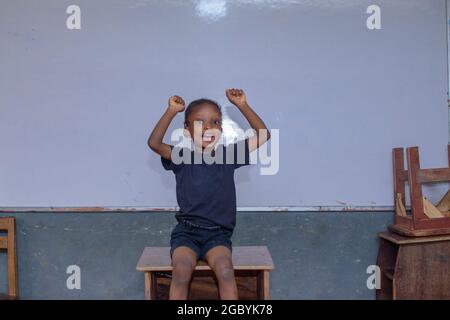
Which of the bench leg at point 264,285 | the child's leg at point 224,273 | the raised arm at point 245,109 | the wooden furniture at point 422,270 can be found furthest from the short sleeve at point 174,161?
the wooden furniture at point 422,270

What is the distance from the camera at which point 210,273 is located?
2.48m

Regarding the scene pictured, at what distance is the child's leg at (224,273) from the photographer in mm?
2061

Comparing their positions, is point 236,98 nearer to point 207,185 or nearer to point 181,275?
point 207,185

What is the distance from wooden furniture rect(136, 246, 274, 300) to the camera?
85.7 inches

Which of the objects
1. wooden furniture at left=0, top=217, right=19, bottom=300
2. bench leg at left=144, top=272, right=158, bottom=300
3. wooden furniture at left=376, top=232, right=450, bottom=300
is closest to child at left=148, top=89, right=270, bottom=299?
bench leg at left=144, top=272, right=158, bottom=300

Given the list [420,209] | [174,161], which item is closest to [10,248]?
[174,161]

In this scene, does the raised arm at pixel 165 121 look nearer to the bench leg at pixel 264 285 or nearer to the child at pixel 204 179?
the child at pixel 204 179

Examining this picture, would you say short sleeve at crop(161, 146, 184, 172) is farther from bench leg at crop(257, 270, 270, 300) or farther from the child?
bench leg at crop(257, 270, 270, 300)

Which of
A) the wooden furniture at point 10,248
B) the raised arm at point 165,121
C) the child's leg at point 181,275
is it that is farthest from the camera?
the wooden furniture at point 10,248

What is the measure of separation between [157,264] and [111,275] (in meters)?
0.75

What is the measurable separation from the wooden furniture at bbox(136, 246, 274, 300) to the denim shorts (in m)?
0.06

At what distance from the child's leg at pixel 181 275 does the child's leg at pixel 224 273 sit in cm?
9

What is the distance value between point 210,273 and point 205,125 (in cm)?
69

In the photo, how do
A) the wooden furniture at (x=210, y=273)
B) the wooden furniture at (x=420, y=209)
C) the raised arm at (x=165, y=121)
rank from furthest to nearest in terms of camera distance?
the wooden furniture at (x=420, y=209) → the raised arm at (x=165, y=121) → the wooden furniture at (x=210, y=273)
